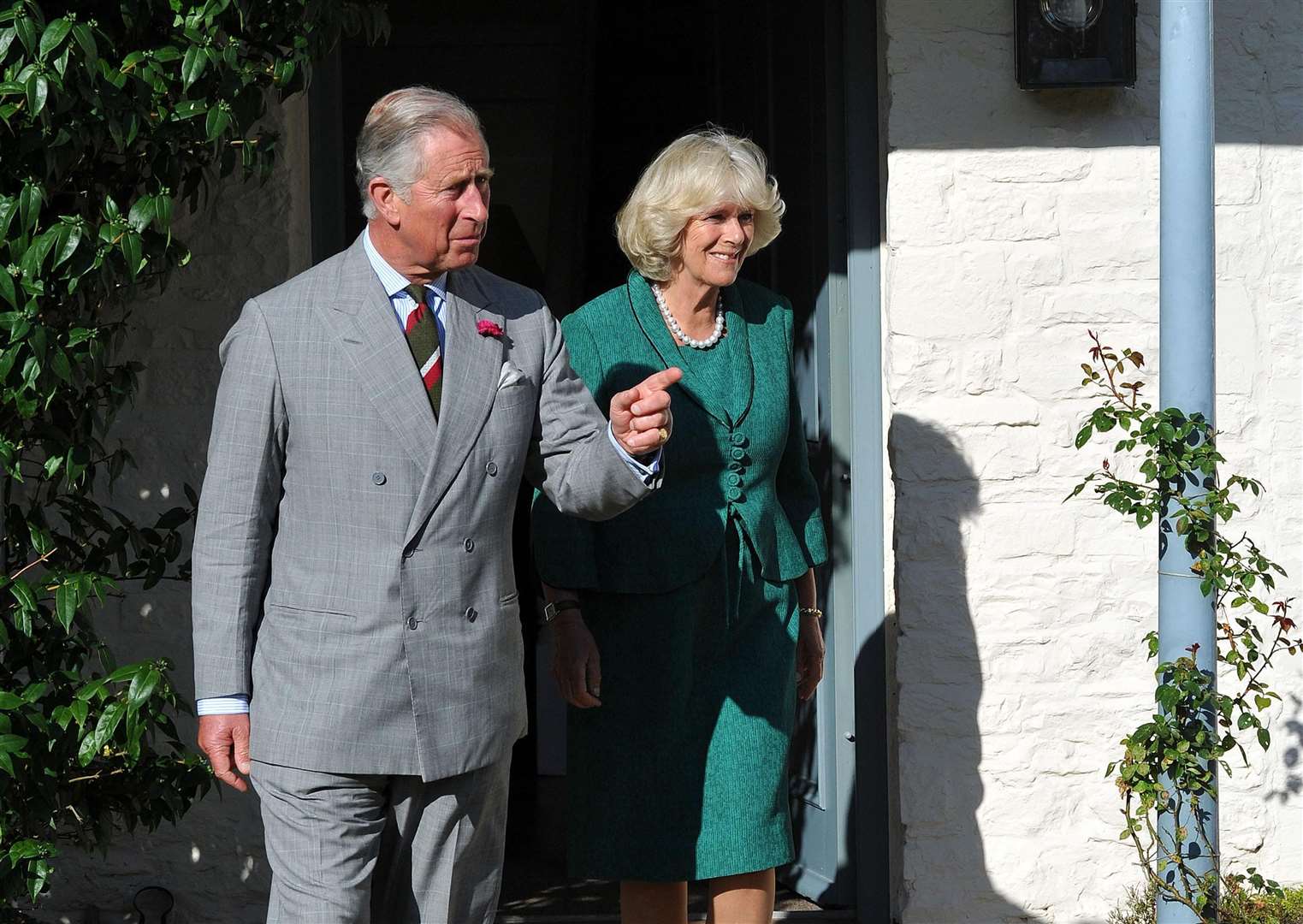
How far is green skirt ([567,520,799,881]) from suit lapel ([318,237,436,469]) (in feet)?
2.42

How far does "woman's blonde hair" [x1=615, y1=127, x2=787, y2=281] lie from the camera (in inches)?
125

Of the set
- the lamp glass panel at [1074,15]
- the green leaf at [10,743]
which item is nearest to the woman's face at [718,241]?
the lamp glass panel at [1074,15]

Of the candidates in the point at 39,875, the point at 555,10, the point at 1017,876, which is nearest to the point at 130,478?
the point at 39,875

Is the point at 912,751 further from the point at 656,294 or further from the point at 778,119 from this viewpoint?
the point at 778,119

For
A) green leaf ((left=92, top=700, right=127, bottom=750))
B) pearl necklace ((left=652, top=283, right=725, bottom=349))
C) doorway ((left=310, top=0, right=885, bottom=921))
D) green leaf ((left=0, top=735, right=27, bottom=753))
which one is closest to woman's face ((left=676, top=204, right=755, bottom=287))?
pearl necklace ((left=652, top=283, right=725, bottom=349))

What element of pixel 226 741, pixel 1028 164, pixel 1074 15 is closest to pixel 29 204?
pixel 226 741

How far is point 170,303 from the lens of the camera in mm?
3836

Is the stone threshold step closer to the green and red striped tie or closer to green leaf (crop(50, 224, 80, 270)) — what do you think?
the green and red striped tie

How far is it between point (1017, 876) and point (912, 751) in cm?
41

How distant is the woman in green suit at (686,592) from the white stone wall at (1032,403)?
732 millimetres

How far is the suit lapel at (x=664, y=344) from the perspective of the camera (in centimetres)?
323

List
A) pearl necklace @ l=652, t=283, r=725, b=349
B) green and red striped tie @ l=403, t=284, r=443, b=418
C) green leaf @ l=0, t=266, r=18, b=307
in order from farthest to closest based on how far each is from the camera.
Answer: pearl necklace @ l=652, t=283, r=725, b=349
green leaf @ l=0, t=266, r=18, b=307
green and red striped tie @ l=403, t=284, r=443, b=418

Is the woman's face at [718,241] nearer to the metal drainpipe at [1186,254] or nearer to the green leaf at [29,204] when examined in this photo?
the metal drainpipe at [1186,254]

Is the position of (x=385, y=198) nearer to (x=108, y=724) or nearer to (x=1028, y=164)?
(x=108, y=724)
